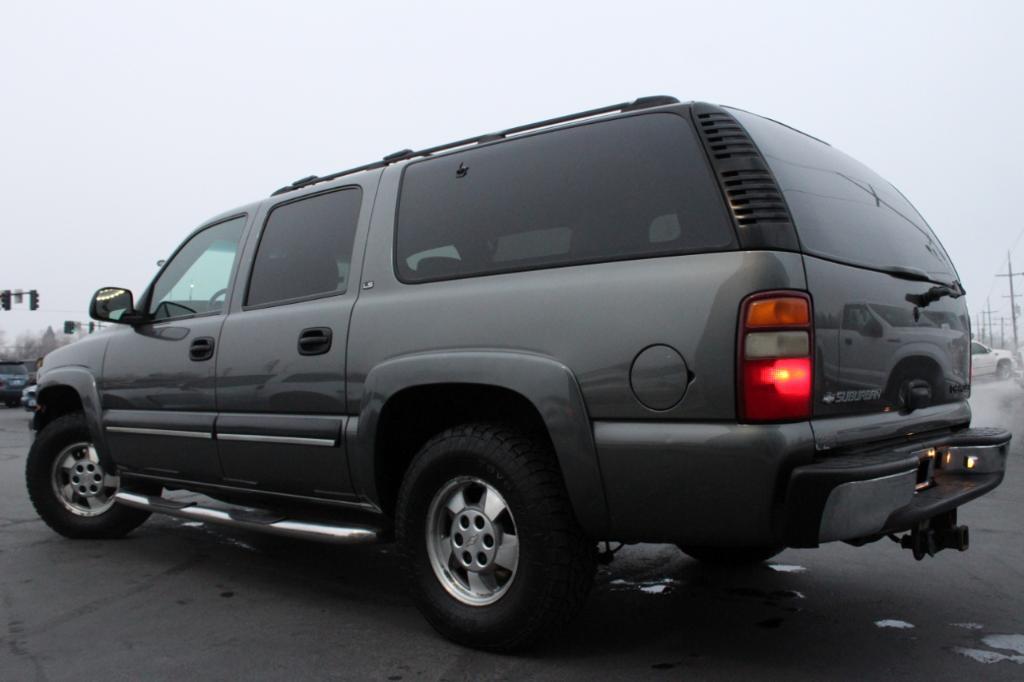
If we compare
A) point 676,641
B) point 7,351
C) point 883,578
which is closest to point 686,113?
point 676,641

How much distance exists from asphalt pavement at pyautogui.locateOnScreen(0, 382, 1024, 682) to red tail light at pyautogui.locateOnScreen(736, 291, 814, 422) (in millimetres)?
990

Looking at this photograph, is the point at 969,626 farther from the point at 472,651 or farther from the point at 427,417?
the point at 427,417

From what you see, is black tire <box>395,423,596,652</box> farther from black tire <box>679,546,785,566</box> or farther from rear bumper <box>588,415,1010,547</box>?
black tire <box>679,546,785,566</box>

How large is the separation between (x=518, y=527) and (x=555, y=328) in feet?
2.31

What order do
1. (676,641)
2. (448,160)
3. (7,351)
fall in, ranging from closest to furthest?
(676,641) < (448,160) < (7,351)

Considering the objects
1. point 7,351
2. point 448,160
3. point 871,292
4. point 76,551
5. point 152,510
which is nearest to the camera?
point 871,292

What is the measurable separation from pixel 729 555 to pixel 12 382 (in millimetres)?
28915

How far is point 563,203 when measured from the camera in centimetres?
313

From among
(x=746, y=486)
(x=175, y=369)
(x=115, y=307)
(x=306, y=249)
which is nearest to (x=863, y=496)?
(x=746, y=486)

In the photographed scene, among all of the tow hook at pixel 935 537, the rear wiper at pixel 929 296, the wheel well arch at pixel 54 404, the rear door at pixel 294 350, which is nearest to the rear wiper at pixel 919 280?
the rear wiper at pixel 929 296

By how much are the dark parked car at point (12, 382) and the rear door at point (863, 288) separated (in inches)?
1161

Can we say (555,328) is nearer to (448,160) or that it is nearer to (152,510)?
(448,160)

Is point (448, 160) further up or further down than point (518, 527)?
further up

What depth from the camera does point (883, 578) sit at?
425cm
